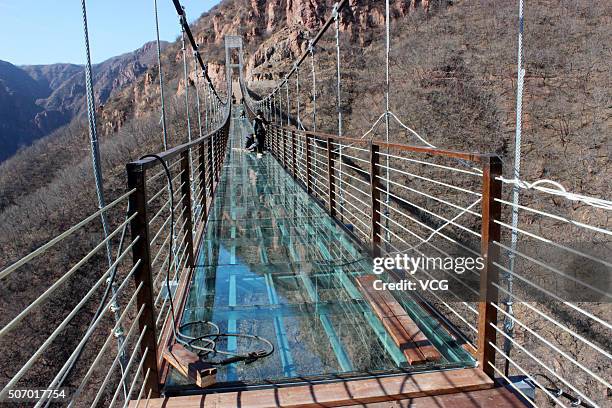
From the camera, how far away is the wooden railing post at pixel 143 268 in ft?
5.13

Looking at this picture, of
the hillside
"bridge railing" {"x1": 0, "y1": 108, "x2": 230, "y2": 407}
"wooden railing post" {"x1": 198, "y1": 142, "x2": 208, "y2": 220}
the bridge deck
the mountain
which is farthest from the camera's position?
the mountain

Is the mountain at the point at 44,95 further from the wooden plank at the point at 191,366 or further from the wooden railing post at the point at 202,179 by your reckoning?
the wooden plank at the point at 191,366

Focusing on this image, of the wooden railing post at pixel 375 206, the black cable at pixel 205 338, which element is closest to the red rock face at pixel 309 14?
→ the wooden railing post at pixel 375 206

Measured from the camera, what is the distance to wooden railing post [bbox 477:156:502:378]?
1.65m

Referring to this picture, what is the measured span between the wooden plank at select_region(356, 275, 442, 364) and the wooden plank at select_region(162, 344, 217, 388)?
797mm

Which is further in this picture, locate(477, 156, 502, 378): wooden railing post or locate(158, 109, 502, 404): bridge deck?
locate(158, 109, 502, 404): bridge deck

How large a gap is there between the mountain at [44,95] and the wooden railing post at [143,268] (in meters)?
60.4

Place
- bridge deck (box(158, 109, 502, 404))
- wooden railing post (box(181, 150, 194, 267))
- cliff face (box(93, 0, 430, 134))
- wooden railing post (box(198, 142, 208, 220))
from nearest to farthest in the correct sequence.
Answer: bridge deck (box(158, 109, 502, 404))
wooden railing post (box(181, 150, 194, 267))
wooden railing post (box(198, 142, 208, 220))
cliff face (box(93, 0, 430, 134))

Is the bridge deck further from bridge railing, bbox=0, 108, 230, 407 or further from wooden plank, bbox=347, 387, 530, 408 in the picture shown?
bridge railing, bbox=0, 108, 230, 407

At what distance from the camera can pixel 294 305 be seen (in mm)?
2455

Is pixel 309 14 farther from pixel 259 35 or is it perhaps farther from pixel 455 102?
pixel 455 102

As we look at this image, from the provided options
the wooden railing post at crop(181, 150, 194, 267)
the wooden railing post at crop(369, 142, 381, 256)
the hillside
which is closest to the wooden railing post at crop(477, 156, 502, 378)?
the wooden railing post at crop(369, 142, 381, 256)

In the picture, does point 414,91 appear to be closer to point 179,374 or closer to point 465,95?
point 465,95

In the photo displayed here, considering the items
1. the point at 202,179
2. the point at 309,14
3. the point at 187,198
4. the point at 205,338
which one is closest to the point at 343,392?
the point at 205,338
